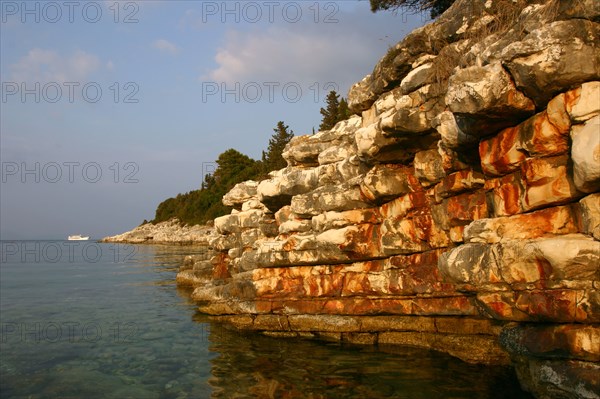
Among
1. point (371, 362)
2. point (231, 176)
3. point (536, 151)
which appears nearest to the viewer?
point (536, 151)

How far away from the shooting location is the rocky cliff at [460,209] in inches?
348

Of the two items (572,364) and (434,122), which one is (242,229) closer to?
(434,122)

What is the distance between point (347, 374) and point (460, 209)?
5.97m

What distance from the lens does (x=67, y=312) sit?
2641 centimetres

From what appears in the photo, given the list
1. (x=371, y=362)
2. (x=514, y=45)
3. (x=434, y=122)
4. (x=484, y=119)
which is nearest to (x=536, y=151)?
(x=484, y=119)

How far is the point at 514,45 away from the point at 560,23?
88 centimetres

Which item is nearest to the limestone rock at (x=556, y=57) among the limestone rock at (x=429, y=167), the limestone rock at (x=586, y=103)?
the limestone rock at (x=586, y=103)

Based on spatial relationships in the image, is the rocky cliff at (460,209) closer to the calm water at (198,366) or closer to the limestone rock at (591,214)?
the limestone rock at (591,214)

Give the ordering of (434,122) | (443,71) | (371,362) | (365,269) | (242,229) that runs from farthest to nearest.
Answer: (242,229) → (365,269) → (371,362) → (443,71) → (434,122)

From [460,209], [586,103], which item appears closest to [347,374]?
[460,209]

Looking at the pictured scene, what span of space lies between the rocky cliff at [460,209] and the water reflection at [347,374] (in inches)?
35.4

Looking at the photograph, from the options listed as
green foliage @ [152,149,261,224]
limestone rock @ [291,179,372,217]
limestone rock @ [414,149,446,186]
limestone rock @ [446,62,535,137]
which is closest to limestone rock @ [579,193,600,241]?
limestone rock @ [446,62,535,137]

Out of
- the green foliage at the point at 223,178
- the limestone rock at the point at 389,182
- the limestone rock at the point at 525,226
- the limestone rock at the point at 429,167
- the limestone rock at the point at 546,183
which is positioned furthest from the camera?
the green foliage at the point at 223,178

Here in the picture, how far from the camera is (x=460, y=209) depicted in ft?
44.5
